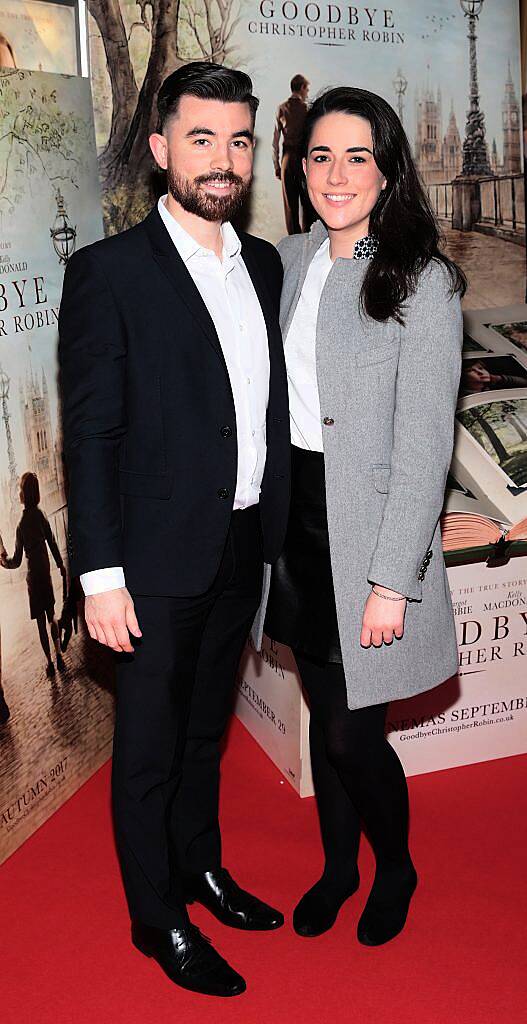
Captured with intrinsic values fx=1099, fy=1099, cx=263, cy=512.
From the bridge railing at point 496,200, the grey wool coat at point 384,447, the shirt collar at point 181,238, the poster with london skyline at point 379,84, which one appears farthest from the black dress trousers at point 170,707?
the bridge railing at point 496,200

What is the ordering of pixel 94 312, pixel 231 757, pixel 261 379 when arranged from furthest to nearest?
1. pixel 231 757
2. pixel 261 379
3. pixel 94 312

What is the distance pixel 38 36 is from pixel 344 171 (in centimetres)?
109

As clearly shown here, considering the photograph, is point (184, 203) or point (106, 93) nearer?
point (184, 203)

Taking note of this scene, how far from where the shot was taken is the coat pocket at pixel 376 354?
6.27 feet

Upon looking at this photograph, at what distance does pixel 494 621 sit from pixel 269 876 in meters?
0.87

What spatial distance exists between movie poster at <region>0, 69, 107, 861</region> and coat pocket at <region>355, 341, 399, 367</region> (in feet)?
2.97

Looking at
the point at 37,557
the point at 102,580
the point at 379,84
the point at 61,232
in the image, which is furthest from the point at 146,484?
the point at 379,84

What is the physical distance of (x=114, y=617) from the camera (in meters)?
1.93

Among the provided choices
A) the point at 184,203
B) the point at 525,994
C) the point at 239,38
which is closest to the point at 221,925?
the point at 525,994

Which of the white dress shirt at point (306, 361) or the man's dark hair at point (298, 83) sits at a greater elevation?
the man's dark hair at point (298, 83)

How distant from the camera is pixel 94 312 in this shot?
6.15ft

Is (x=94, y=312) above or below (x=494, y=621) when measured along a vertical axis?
above

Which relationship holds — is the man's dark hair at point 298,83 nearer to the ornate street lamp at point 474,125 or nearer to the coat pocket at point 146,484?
the ornate street lamp at point 474,125

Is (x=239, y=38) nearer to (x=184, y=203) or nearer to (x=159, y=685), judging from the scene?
(x=184, y=203)
